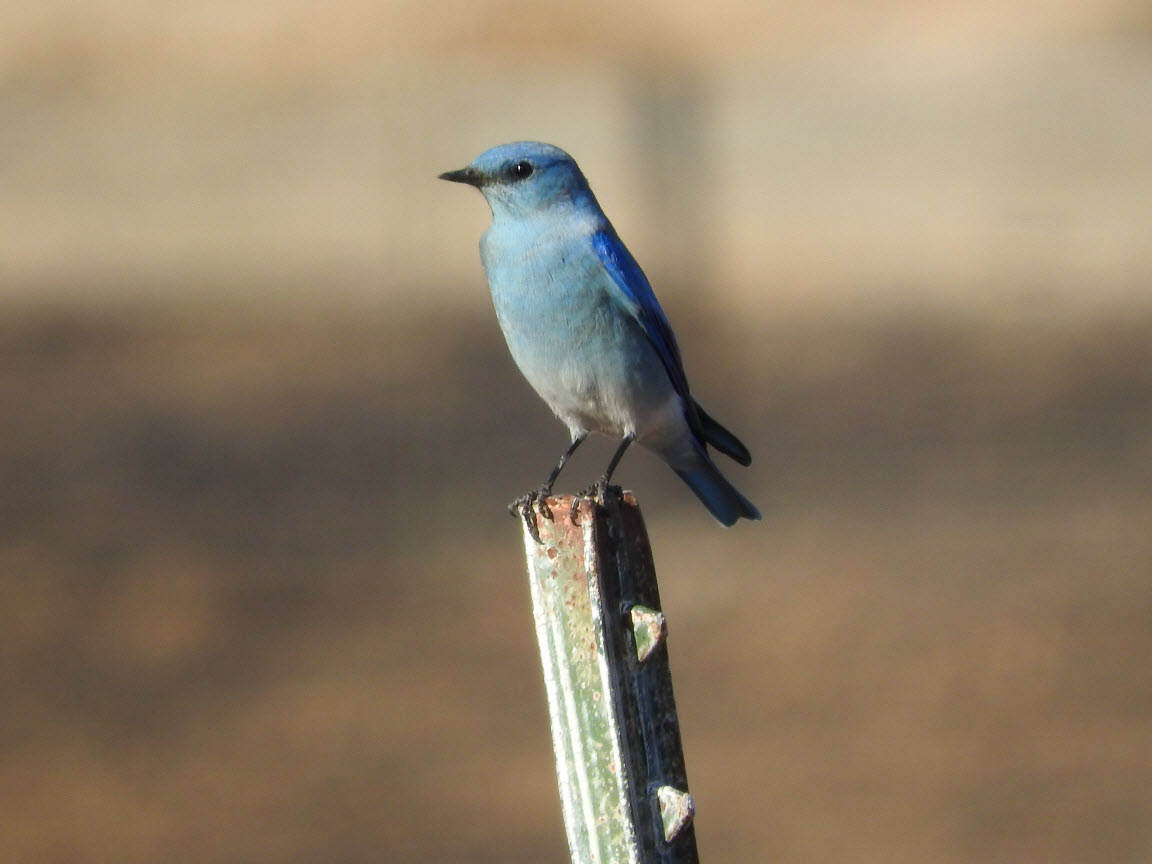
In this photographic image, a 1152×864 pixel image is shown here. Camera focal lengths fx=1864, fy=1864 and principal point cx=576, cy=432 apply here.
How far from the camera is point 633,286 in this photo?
467 centimetres

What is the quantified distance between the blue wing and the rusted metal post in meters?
1.66

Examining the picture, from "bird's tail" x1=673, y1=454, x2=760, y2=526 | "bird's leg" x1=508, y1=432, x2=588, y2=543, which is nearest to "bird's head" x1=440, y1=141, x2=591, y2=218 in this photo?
"bird's leg" x1=508, y1=432, x2=588, y2=543

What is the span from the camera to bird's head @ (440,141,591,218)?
4.73 meters

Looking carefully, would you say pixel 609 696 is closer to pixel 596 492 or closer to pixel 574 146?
pixel 596 492

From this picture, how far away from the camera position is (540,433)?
481 inches

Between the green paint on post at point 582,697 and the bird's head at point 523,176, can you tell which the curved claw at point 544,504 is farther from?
the bird's head at point 523,176

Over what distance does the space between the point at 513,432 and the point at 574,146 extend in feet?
23.0

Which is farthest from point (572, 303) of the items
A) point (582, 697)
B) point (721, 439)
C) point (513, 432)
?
point (513, 432)

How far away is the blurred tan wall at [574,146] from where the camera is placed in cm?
1630

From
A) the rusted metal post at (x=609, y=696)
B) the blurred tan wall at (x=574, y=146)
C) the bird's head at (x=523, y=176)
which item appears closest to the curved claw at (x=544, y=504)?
the rusted metal post at (x=609, y=696)

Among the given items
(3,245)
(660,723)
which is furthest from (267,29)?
(660,723)

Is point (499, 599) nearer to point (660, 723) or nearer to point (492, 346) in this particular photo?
point (492, 346)

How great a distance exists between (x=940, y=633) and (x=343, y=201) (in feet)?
38.1

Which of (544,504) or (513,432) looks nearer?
(544,504)
